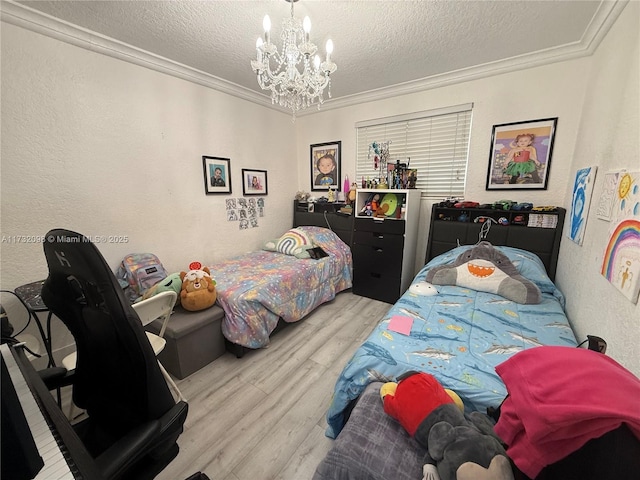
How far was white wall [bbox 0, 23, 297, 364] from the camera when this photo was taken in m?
1.75

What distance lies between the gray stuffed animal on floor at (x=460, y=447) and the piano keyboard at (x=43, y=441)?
924 millimetres

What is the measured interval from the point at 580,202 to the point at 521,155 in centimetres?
86

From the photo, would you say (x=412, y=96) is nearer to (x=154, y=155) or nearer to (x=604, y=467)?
(x=154, y=155)

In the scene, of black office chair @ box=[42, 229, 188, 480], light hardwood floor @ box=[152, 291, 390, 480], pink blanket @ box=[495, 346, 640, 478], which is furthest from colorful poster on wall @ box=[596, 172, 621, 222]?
black office chair @ box=[42, 229, 188, 480]

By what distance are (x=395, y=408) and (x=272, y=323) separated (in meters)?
1.43

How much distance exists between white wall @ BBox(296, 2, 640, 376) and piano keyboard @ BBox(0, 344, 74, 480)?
1707mm

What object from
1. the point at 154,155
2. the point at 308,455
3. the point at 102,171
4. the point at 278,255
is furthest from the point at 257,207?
the point at 308,455

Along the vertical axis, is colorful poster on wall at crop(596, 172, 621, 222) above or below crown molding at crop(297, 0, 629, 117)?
below

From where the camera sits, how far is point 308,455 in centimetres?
134

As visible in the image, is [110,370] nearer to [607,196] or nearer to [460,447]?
[460,447]

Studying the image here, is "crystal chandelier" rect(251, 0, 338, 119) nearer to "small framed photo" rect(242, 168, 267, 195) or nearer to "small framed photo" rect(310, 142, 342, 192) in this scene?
"small framed photo" rect(242, 168, 267, 195)

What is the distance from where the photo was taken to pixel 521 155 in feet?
8.04

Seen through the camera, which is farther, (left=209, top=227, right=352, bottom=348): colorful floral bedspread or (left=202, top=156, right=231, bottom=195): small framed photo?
(left=202, top=156, right=231, bottom=195): small framed photo

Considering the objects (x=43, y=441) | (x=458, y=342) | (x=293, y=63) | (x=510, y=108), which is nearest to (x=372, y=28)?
(x=293, y=63)
